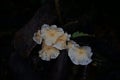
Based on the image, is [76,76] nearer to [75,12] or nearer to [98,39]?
[98,39]

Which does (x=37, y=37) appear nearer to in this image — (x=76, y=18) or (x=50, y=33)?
(x=50, y=33)

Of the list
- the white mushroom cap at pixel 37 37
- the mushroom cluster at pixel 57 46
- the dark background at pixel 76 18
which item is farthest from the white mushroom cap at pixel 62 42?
the dark background at pixel 76 18

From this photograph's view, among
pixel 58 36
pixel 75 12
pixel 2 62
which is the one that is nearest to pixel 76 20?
pixel 75 12

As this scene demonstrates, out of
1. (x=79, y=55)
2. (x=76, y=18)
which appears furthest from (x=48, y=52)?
(x=76, y=18)

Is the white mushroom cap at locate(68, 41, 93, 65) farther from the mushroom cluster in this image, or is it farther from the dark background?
the dark background

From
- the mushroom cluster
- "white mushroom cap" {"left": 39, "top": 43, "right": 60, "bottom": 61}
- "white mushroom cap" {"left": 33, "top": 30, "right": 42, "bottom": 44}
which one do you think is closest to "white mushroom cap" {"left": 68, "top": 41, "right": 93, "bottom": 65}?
the mushroom cluster
